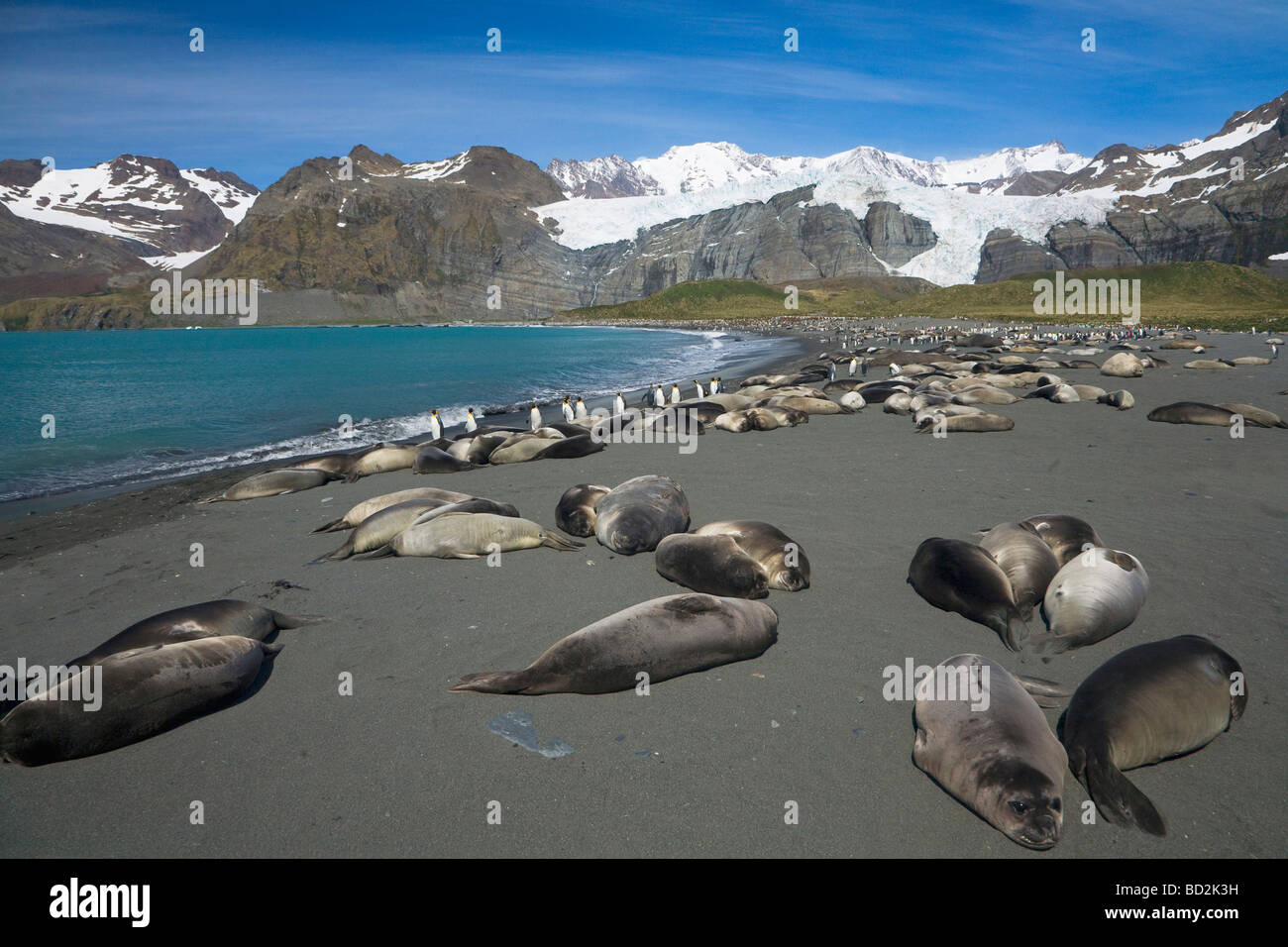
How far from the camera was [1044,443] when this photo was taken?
11898mm

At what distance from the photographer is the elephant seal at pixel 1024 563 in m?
5.38

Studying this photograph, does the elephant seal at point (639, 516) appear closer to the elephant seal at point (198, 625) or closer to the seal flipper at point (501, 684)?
the seal flipper at point (501, 684)

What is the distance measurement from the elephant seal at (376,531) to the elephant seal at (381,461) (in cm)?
455

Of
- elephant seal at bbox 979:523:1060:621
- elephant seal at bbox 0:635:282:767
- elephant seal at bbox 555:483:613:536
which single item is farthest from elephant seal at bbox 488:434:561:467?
elephant seal at bbox 979:523:1060:621

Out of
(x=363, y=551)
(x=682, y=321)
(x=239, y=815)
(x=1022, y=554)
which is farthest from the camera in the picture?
(x=682, y=321)

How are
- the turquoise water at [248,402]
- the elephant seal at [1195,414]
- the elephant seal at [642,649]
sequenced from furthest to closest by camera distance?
the turquoise water at [248,402]
the elephant seal at [1195,414]
the elephant seal at [642,649]

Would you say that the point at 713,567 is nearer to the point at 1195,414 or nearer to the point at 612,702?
the point at 612,702

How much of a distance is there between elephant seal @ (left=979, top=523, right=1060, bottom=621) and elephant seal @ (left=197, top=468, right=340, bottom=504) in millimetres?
10343

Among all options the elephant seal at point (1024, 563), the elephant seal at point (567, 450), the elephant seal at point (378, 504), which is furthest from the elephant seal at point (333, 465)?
the elephant seal at point (1024, 563)

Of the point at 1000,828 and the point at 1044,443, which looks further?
the point at 1044,443

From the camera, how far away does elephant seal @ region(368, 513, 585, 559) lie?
731 centimetres
